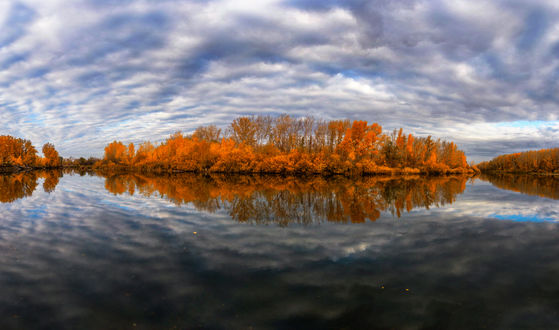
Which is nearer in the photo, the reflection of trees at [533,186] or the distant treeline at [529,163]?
the reflection of trees at [533,186]

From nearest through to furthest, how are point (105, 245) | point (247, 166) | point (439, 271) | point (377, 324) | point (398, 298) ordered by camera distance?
point (377, 324), point (398, 298), point (439, 271), point (105, 245), point (247, 166)

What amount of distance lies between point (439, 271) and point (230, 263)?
3.90m

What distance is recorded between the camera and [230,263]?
564 cm

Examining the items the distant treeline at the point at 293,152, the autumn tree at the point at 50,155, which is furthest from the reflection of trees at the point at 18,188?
the autumn tree at the point at 50,155

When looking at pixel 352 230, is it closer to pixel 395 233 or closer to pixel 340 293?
pixel 395 233

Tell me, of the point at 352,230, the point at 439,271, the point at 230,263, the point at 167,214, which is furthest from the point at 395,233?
the point at 167,214

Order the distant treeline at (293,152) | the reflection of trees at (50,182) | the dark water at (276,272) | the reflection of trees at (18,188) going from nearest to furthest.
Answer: the dark water at (276,272) → the reflection of trees at (18,188) → the reflection of trees at (50,182) → the distant treeline at (293,152)

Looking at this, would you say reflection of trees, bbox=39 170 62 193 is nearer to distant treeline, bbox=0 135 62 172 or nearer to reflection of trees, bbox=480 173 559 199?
reflection of trees, bbox=480 173 559 199

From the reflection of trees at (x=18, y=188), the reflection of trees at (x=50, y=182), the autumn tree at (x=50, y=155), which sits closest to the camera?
the reflection of trees at (x=18, y=188)

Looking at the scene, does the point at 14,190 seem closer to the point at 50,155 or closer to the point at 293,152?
the point at 293,152

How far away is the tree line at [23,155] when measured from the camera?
3442 inches

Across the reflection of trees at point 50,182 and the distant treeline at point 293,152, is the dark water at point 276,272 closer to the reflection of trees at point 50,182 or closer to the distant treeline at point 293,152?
the reflection of trees at point 50,182

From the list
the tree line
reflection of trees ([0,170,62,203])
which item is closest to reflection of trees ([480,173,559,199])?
reflection of trees ([0,170,62,203])

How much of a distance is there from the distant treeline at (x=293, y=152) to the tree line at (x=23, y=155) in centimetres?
4914
